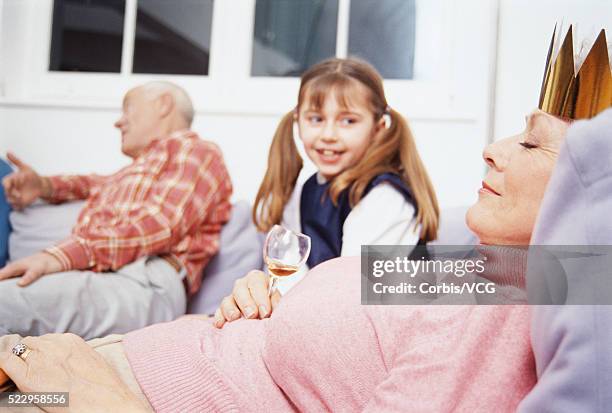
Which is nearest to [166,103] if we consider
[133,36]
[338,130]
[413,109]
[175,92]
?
[175,92]

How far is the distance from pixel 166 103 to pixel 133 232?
263mm

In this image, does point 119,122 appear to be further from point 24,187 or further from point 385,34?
point 385,34

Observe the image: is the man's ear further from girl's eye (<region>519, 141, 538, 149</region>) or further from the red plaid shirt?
girl's eye (<region>519, 141, 538, 149</region>)

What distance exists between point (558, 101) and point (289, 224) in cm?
54

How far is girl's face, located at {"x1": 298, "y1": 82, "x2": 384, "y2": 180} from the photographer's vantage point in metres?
0.95

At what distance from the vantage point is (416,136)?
982 millimetres

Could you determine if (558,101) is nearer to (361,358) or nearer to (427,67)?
(361,358)

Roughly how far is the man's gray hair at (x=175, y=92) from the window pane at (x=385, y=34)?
0.33m

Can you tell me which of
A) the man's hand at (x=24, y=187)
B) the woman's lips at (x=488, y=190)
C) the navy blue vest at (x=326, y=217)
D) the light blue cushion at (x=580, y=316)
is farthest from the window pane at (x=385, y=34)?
the man's hand at (x=24, y=187)

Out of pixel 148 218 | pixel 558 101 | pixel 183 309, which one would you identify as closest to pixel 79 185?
pixel 148 218

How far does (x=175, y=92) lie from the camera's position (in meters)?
1.10

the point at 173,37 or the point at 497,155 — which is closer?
the point at 497,155

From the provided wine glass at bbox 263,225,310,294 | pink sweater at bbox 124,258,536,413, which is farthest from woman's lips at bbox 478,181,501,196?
wine glass at bbox 263,225,310,294

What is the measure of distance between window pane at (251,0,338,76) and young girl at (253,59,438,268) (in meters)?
0.04
